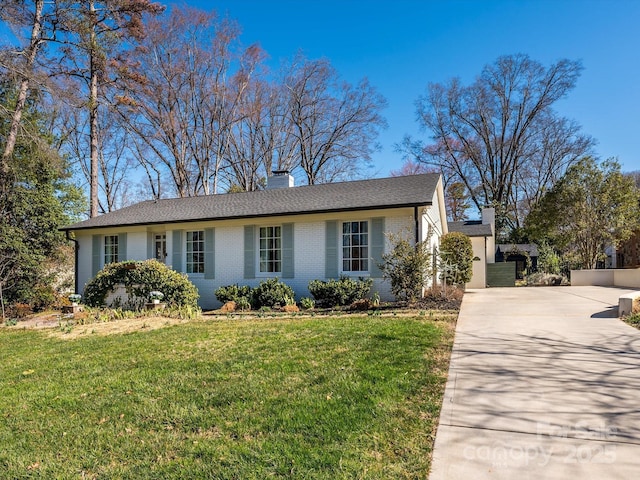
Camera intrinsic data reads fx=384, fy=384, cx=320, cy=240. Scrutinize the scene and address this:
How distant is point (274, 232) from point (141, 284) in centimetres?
439

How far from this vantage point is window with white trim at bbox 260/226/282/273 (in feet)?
42.2

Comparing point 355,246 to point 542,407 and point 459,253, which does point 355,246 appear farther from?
point 542,407

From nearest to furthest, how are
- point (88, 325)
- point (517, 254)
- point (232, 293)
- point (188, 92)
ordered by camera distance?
point (88, 325) < point (232, 293) < point (188, 92) < point (517, 254)

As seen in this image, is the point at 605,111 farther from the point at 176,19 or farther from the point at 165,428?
the point at 176,19

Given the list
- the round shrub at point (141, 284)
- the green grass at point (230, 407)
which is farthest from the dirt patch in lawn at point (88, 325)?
the green grass at point (230, 407)

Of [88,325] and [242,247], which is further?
[242,247]

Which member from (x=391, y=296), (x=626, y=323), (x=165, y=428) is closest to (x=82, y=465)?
(x=165, y=428)

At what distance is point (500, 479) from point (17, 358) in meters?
7.26

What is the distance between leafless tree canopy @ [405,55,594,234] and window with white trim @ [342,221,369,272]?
20205 mm

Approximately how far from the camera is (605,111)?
17.9m

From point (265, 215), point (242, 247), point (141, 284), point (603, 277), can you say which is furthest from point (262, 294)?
point (603, 277)

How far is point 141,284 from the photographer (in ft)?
37.5

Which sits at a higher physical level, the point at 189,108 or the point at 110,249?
the point at 189,108

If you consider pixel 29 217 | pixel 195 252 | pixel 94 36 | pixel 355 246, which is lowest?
pixel 195 252
